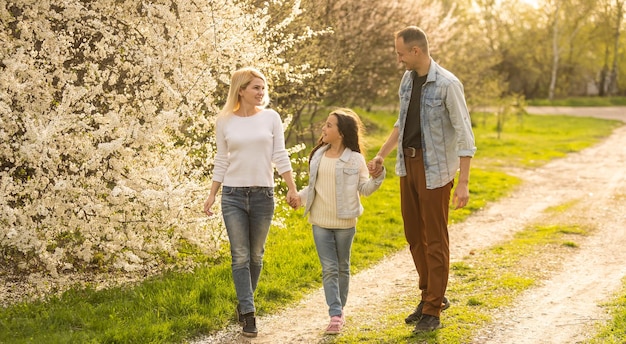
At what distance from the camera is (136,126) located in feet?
21.2

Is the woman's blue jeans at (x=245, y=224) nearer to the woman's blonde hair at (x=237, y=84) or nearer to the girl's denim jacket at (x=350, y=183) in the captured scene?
the girl's denim jacket at (x=350, y=183)

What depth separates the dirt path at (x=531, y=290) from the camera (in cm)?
562

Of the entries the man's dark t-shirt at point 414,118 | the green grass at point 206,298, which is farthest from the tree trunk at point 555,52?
the man's dark t-shirt at point 414,118

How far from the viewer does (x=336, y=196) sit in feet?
18.1

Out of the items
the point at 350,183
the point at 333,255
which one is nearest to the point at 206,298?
the point at 333,255

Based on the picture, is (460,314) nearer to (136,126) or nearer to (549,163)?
(136,126)

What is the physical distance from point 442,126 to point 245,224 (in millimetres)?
1642

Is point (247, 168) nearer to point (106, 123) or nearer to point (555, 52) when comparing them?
point (106, 123)

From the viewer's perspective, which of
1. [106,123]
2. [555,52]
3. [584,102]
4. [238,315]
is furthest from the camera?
[584,102]

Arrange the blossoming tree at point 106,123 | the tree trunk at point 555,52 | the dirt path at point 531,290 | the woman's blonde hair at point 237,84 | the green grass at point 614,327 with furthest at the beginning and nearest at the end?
the tree trunk at point 555,52 → the blossoming tree at point 106,123 → the dirt path at point 531,290 → the woman's blonde hair at point 237,84 → the green grass at point 614,327

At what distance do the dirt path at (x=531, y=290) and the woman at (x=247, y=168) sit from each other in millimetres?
585

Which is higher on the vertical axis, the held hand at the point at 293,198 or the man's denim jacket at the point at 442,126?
the man's denim jacket at the point at 442,126

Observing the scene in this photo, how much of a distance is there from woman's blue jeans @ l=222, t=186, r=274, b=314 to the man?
87 centimetres

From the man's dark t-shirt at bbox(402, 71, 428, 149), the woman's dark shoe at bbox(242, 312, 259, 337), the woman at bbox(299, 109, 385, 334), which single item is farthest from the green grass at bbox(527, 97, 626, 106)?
the woman's dark shoe at bbox(242, 312, 259, 337)
